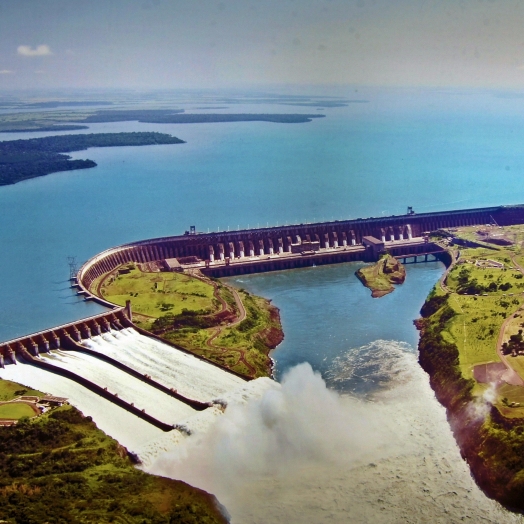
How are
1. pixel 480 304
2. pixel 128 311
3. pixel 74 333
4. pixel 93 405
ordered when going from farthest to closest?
pixel 480 304, pixel 128 311, pixel 74 333, pixel 93 405

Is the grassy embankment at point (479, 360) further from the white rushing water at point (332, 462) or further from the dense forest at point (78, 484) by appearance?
the dense forest at point (78, 484)

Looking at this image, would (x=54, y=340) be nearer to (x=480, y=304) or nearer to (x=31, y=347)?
(x=31, y=347)

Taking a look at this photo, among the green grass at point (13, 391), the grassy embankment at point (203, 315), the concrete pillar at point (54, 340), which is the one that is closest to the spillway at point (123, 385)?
the concrete pillar at point (54, 340)

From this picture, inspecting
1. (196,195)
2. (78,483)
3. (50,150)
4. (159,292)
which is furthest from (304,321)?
(50,150)

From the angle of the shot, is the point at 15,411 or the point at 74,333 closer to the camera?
the point at 15,411

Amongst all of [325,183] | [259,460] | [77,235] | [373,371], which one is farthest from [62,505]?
[325,183]

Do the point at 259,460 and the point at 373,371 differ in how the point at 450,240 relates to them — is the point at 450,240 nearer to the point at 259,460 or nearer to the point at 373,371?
the point at 373,371
